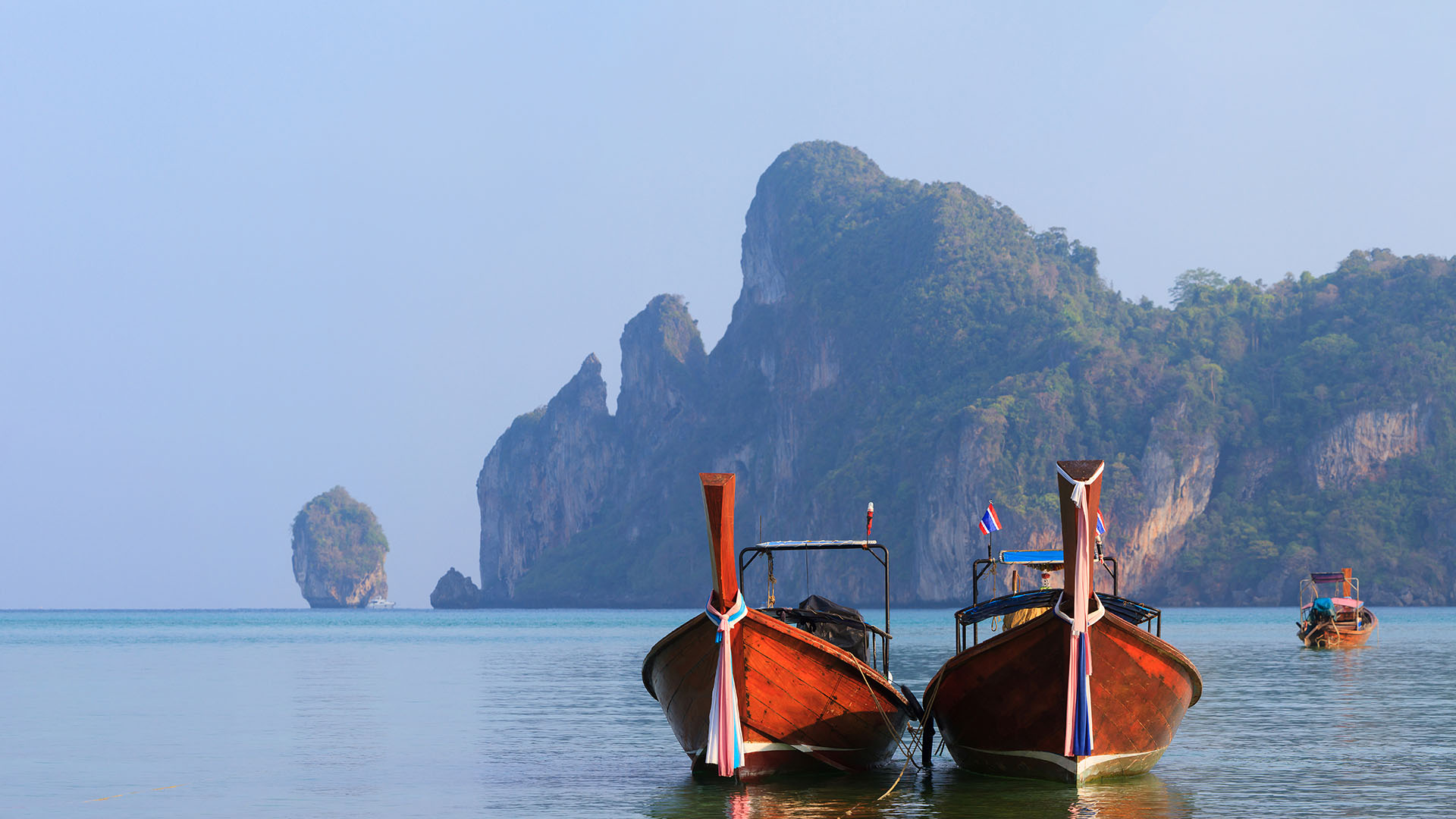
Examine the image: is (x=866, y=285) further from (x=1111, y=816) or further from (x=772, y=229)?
(x=1111, y=816)

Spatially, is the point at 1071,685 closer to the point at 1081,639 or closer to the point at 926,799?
the point at 1081,639

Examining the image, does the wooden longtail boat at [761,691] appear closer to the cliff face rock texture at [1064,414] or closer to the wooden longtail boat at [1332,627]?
the wooden longtail boat at [1332,627]

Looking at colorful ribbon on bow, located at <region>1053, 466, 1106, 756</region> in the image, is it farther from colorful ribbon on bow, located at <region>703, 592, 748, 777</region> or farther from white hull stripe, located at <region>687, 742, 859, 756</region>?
colorful ribbon on bow, located at <region>703, 592, 748, 777</region>

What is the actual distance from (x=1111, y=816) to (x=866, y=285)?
164 m

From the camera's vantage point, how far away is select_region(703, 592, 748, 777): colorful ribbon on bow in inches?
705

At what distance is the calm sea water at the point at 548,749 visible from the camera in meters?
18.3

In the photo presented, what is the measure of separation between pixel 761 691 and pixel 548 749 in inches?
315

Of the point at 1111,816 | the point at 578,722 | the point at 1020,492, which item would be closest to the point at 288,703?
the point at 578,722

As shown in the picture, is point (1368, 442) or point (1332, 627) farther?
point (1368, 442)

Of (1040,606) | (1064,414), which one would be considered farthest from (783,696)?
(1064,414)

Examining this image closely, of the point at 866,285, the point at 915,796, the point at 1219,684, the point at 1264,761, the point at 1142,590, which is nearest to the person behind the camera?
the point at 915,796

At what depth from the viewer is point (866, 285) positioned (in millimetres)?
179000

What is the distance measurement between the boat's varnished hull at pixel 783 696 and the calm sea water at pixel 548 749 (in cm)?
48

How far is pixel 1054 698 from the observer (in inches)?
701
